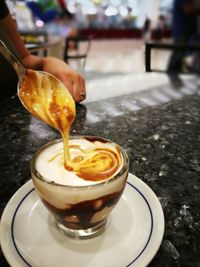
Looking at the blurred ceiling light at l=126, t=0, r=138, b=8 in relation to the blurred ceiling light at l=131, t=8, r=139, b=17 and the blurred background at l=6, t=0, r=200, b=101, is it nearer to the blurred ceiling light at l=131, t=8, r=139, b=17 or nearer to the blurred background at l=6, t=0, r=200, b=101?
the blurred background at l=6, t=0, r=200, b=101

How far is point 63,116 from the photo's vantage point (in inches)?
26.1

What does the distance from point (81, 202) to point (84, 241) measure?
66 millimetres

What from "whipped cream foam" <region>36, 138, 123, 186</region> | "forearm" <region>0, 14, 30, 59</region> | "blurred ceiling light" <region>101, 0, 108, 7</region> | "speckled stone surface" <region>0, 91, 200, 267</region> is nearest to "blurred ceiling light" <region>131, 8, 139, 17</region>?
"blurred ceiling light" <region>101, 0, 108, 7</region>

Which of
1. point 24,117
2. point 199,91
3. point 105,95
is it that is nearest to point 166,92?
point 199,91

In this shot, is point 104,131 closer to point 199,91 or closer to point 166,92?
point 166,92

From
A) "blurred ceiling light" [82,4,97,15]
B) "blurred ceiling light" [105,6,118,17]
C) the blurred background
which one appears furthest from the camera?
"blurred ceiling light" [105,6,118,17]

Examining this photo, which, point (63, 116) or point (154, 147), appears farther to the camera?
point (154, 147)

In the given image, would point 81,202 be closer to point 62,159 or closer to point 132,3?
point 62,159

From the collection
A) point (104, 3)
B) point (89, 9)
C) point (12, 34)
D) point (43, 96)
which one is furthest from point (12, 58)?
point (104, 3)

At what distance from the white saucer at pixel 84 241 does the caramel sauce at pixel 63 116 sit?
0.30 feet

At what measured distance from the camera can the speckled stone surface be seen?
477mm

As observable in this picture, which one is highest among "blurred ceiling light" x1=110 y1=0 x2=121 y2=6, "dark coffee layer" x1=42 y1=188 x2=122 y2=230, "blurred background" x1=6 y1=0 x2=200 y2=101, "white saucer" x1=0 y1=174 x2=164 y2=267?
"dark coffee layer" x1=42 y1=188 x2=122 y2=230

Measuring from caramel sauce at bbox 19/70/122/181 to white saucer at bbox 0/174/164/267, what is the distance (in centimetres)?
9

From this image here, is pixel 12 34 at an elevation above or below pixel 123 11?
above
